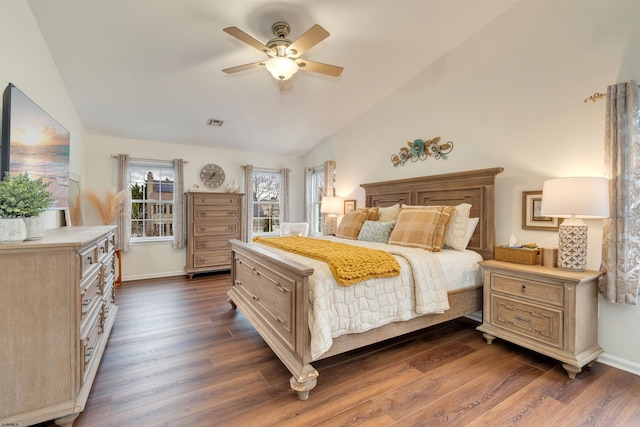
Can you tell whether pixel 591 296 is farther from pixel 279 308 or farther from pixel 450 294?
pixel 279 308

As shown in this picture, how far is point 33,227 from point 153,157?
361 centimetres

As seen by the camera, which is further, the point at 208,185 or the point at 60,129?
the point at 208,185

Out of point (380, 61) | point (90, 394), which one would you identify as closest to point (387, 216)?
point (380, 61)

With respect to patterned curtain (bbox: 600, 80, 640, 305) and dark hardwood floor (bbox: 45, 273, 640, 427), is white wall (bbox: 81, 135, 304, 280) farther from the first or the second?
patterned curtain (bbox: 600, 80, 640, 305)

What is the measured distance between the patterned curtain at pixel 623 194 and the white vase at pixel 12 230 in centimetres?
368

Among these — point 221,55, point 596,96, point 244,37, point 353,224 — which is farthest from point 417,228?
point 221,55

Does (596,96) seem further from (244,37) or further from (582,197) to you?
(244,37)

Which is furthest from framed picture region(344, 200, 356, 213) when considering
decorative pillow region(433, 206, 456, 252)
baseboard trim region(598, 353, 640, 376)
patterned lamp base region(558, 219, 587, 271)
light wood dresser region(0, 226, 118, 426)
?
light wood dresser region(0, 226, 118, 426)

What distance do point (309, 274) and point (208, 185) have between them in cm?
404

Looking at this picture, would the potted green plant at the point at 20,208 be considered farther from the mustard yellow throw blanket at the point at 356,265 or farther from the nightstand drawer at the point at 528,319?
the nightstand drawer at the point at 528,319

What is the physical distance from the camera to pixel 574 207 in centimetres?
204

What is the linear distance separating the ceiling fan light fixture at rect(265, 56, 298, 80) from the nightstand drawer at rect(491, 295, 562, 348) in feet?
8.45

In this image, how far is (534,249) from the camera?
241cm

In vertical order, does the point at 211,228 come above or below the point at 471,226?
below
